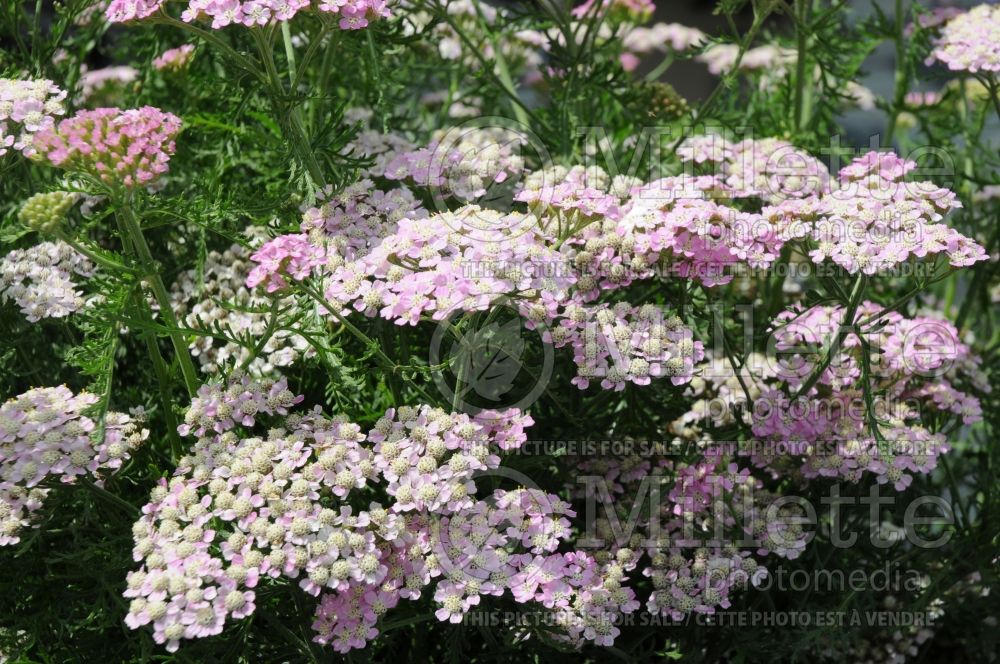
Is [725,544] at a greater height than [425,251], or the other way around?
[425,251]

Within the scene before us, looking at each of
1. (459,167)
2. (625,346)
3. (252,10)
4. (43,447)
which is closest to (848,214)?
(625,346)

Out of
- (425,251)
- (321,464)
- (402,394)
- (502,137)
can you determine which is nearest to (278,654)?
(321,464)

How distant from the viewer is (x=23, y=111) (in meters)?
2.11

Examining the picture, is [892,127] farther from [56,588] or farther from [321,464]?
[56,588]

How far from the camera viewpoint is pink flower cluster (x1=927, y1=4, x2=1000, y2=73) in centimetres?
261

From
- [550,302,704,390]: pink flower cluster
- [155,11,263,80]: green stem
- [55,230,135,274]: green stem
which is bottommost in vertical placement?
[550,302,704,390]: pink flower cluster

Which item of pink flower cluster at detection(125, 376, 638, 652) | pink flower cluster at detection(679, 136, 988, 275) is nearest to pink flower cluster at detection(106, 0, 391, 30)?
pink flower cluster at detection(125, 376, 638, 652)

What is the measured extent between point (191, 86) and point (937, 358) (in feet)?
6.40

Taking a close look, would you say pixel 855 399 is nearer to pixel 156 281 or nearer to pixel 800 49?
pixel 800 49

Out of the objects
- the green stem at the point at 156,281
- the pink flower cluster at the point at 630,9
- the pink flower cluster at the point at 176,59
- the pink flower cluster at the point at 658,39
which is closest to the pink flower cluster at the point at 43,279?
the green stem at the point at 156,281

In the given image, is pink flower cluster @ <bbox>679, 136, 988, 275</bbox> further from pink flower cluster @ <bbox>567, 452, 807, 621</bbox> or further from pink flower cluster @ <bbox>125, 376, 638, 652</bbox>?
pink flower cluster @ <bbox>125, 376, 638, 652</bbox>

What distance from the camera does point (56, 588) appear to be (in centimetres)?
210

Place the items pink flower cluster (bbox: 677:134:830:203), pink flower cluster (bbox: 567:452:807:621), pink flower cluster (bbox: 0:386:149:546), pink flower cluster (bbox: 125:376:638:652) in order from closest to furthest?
pink flower cluster (bbox: 125:376:638:652), pink flower cluster (bbox: 0:386:149:546), pink flower cluster (bbox: 567:452:807:621), pink flower cluster (bbox: 677:134:830:203)

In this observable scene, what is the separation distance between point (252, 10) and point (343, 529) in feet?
3.06
